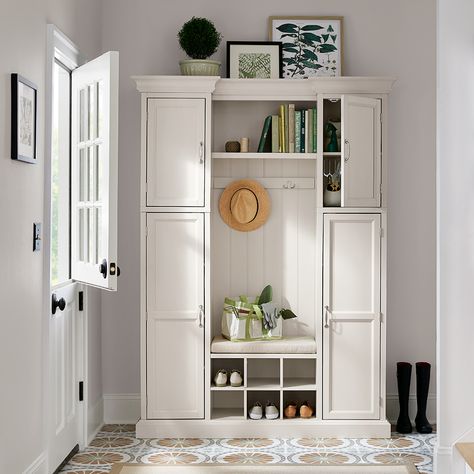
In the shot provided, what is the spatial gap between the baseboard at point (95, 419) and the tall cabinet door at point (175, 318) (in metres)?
0.35

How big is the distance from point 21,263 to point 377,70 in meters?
2.70

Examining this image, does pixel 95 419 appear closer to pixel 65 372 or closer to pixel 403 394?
pixel 65 372

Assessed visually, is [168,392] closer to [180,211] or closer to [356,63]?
[180,211]

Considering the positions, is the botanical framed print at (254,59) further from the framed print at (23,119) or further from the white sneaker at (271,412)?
the white sneaker at (271,412)

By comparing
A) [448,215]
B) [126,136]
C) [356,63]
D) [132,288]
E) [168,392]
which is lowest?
[168,392]

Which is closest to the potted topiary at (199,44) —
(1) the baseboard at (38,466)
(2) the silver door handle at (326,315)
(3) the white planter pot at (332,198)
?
(3) the white planter pot at (332,198)

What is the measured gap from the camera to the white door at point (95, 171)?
3.64 meters

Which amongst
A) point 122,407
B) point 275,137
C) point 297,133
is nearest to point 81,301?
point 122,407

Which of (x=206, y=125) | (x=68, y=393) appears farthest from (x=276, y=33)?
(x=68, y=393)

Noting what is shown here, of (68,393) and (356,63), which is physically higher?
(356,63)

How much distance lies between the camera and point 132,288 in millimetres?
4871

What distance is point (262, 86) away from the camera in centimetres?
451

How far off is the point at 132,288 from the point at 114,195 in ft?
4.40

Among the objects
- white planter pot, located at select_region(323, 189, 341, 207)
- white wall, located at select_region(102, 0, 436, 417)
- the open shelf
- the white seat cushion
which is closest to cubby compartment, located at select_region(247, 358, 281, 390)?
the white seat cushion
